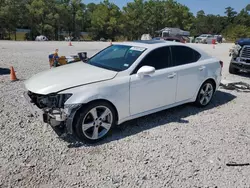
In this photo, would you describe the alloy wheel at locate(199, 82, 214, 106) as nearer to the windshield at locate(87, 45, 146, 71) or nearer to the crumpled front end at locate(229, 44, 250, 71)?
the windshield at locate(87, 45, 146, 71)

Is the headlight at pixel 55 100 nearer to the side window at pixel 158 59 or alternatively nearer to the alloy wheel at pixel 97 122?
the alloy wheel at pixel 97 122

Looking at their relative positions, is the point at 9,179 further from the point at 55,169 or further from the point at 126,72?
the point at 126,72

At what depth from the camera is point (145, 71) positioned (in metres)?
4.00

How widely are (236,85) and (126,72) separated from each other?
4.88m

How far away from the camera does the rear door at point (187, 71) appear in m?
4.76

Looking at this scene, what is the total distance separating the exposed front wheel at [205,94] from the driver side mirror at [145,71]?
179cm

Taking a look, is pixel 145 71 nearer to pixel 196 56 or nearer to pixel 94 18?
pixel 196 56

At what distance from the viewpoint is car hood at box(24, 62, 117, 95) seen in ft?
11.7

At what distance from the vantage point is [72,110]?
3.45 metres

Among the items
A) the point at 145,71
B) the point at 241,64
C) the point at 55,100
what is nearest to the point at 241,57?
the point at 241,64

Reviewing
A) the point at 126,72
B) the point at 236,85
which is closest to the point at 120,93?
the point at 126,72

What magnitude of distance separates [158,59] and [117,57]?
2.50 feet

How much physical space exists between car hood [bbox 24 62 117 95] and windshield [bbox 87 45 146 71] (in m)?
0.22

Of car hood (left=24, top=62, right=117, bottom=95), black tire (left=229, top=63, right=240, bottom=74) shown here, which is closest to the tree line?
black tire (left=229, top=63, right=240, bottom=74)
